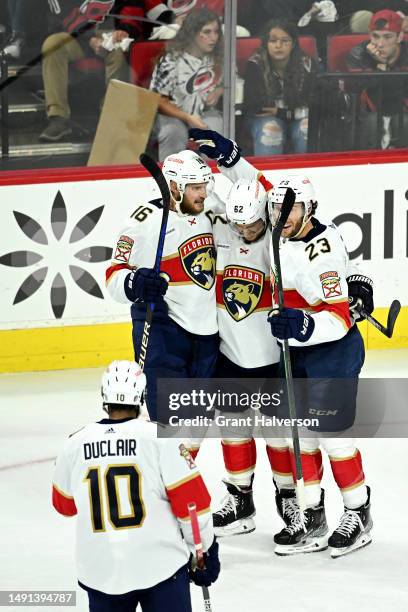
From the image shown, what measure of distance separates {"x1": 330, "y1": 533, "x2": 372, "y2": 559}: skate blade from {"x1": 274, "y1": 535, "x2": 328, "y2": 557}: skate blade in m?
0.06

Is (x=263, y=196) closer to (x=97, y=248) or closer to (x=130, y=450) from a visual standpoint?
(x=130, y=450)

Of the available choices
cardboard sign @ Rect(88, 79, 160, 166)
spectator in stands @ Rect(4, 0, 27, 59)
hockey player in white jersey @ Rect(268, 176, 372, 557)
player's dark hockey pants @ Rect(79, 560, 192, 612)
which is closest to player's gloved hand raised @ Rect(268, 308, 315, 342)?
hockey player in white jersey @ Rect(268, 176, 372, 557)

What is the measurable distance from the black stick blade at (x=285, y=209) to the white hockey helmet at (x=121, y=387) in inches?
43.8

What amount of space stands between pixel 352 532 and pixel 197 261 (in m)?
0.97

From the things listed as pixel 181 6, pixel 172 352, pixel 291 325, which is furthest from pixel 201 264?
pixel 181 6

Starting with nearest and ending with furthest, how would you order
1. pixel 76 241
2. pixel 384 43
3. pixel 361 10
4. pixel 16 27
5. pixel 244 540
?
pixel 244 540 < pixel 16 27 < pixel 76 241 < pixel 361 10 < pixel 384 43

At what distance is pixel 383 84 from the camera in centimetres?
684

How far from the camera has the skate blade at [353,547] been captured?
14.1ft

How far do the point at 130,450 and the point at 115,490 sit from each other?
90 mm

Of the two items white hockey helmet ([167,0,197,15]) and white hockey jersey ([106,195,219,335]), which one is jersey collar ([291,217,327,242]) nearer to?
white hockey jersey ([106,195,219,335])

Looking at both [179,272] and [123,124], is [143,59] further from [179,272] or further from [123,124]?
[179,272]

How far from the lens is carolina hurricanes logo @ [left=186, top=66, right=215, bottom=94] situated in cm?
655

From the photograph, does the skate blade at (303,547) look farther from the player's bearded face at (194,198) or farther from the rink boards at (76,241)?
the rink boards at (76,241)

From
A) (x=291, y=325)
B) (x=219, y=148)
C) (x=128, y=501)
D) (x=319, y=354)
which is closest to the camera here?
(x=128, y=501)
